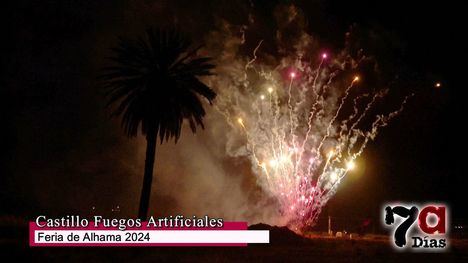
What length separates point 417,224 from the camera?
26.8 meters

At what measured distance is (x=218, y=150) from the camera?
60.3 metres

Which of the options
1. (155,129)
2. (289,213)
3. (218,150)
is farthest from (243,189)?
(155,129)

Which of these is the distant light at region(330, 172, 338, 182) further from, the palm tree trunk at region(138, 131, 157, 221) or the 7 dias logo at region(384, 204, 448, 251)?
the 7 dias logo at region(384, 204, 448, 251)

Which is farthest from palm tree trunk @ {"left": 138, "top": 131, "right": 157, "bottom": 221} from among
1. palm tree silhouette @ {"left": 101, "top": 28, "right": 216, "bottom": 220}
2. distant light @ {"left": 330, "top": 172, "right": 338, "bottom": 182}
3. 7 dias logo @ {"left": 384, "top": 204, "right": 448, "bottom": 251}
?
distant light @ {"left": 330, "top": 172, "right": 338, "bottom": 182}

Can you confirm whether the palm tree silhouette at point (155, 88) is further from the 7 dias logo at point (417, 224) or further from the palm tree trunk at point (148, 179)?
the 7 dias logo at point (417, 224)

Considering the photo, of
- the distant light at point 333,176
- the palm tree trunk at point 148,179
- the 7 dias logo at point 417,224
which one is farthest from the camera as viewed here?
the distant light at point 333,176

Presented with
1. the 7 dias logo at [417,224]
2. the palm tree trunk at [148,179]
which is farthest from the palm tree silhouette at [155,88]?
the 7 dias logo at [417,224]

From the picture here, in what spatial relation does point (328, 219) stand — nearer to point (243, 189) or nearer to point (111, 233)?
point (243, 189)

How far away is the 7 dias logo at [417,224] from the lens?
1032 inches

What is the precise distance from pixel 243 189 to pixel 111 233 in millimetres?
33829

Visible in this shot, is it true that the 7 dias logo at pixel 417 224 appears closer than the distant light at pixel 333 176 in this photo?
Yes

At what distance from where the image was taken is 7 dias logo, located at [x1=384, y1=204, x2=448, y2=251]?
26219mm

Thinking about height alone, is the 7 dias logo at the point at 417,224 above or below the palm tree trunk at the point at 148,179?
below

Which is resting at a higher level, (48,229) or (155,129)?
(155,129)
